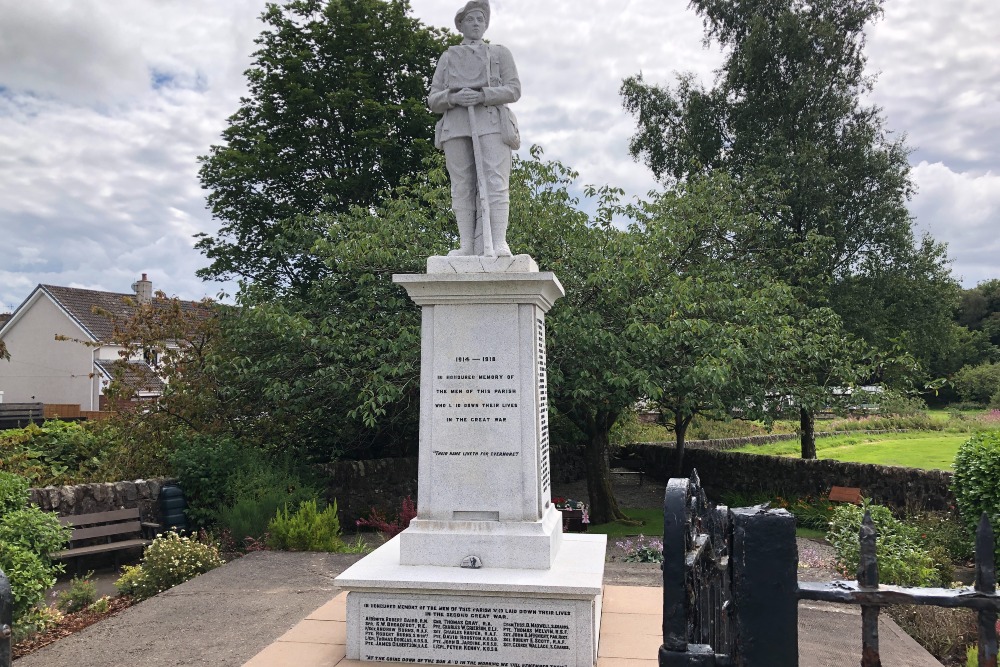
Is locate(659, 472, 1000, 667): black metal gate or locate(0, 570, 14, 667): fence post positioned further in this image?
locate(0, 570, 14, 667): fence post

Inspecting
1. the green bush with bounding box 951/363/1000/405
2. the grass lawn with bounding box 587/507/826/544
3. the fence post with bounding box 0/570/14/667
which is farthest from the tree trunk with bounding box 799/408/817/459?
the green bush with bounding box 951/363/1000/405

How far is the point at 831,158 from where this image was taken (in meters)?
20.5

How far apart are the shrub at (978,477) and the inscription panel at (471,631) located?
7160 millimetres

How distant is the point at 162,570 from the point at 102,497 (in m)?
3.18

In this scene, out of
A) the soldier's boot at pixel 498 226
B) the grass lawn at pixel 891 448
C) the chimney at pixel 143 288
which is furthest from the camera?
the chimney at pixel 143 288

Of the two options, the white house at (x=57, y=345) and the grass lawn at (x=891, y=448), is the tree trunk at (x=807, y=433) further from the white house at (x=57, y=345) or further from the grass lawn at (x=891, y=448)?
the white house at (x=57, y=345)

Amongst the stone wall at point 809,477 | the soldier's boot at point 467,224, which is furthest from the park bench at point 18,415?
the soldier's boot at point 467,224

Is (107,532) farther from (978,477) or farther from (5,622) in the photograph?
(978,477)

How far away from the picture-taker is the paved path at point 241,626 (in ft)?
19.5

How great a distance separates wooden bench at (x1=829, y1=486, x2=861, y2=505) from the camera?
1429cm

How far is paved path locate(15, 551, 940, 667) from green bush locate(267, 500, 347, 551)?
1.20m

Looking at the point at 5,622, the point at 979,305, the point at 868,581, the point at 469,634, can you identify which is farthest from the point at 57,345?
the point at 979,305

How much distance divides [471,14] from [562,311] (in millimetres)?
6179

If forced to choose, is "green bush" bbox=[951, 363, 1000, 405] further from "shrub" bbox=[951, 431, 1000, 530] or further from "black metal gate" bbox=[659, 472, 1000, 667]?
"black metal gate" bbox=[659, 472, 1000, 667]
